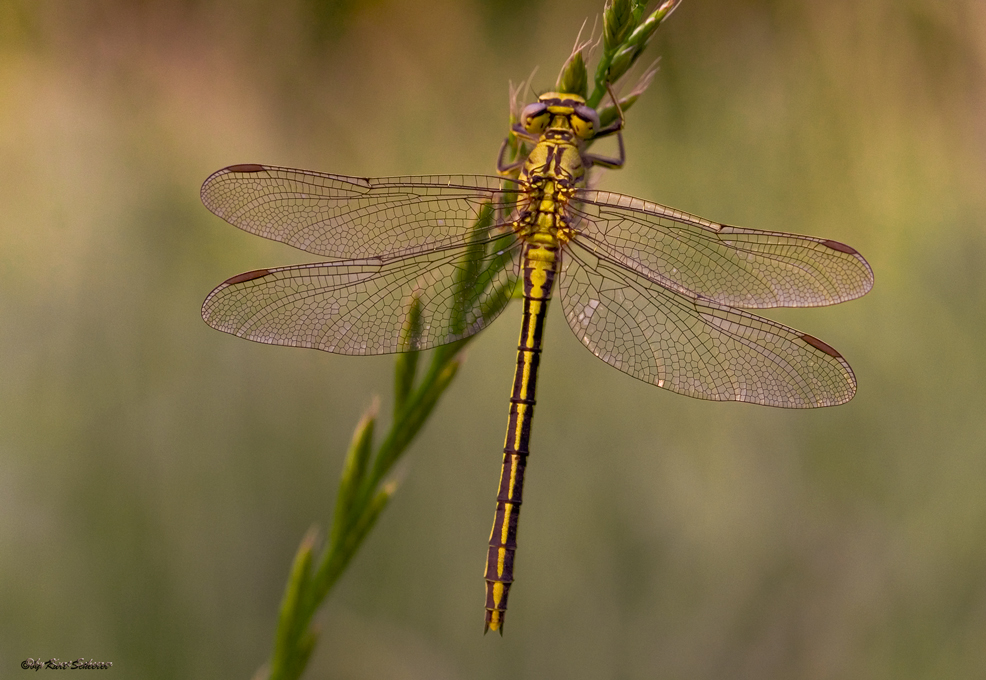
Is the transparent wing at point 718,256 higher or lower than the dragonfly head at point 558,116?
lower

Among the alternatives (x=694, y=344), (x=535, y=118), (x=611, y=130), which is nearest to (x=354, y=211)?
(x=535, y=118)

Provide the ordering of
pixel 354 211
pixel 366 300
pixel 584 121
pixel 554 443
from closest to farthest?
pixel 366 300
pixel 354 211
pixel 584 121
pixel 554 443

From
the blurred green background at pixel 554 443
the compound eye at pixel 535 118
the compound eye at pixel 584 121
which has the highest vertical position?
the compound eye at pixel 535 118

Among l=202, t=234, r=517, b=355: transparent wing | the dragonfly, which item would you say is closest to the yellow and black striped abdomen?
the dragonfly

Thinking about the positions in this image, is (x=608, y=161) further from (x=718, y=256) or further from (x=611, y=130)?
(x=718, y=256)

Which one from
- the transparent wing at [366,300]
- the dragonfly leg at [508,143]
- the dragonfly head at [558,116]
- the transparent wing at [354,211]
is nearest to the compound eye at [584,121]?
the dragonfly head at [558,116]

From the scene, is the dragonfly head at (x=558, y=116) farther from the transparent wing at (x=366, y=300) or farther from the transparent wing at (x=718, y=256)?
the transparent wing at (x=366, y=300)

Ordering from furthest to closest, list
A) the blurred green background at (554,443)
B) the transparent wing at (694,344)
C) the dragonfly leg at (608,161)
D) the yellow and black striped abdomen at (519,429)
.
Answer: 1. the blurred green background at (554,443)
2. the dragonfly leg at (608,161)
3. the transparent wing at (694,344)
4. the yellow and black striped abdomen at (519,429)

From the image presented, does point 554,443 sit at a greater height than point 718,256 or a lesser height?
lesser
